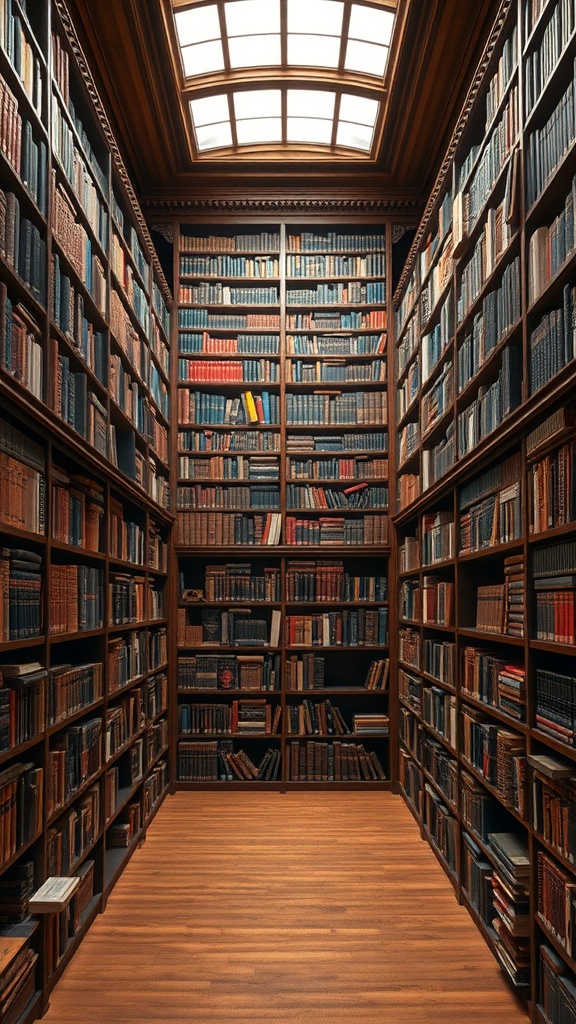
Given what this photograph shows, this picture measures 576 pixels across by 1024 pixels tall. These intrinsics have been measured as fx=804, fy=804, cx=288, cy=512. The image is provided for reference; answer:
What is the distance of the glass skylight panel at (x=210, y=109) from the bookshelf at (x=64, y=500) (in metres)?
1.22

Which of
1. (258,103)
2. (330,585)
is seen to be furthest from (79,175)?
(330,585)

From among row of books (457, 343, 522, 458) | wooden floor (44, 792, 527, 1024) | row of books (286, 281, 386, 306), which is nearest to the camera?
wooden floor (44, 792, 527, 1024)

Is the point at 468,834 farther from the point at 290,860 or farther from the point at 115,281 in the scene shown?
the point at 115,281

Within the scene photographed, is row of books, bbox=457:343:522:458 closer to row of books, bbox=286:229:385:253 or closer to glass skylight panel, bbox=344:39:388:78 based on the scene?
glass skylight panel, bbox=344:39:388:78

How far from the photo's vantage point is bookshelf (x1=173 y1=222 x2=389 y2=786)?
6285mm

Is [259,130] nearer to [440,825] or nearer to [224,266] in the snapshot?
[224,266]

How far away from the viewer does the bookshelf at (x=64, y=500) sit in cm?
265

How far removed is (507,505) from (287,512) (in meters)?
3.33

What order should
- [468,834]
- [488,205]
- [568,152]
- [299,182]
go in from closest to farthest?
[568,152]
[488,205]
[468,834]
[299,182]

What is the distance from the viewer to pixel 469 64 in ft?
15.8

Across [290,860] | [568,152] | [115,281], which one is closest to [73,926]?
[290,860]

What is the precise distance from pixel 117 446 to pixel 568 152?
9.81 feet

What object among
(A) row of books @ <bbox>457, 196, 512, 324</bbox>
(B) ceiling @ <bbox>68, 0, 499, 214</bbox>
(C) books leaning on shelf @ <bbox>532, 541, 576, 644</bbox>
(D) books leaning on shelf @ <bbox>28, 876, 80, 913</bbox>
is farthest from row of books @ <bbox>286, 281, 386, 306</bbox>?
(D) books leaning on shelf @ <bbox>28, 876, 80, 913</bbox>

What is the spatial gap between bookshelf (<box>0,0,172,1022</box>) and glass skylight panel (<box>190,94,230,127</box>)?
1.22 meters
